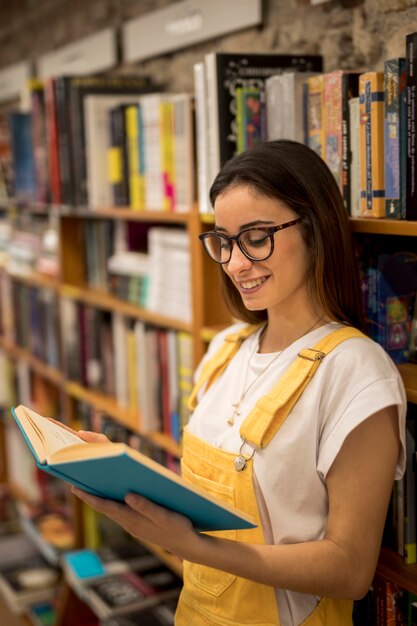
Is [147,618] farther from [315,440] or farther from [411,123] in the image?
[411,123]

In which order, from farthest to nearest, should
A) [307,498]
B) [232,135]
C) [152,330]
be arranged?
[152,330], [232,135], [307,498]

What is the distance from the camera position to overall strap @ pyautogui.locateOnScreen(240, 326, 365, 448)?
1.30 meters

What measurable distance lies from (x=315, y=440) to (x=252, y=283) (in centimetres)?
30

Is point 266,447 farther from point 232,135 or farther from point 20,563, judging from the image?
point 20,563

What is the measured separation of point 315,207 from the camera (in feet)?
4.38

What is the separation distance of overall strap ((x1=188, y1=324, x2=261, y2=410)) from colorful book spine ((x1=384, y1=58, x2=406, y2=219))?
39 cm

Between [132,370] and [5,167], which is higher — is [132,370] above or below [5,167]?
below

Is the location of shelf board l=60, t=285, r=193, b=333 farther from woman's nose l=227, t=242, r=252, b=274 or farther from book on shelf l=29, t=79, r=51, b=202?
woman's nose l=227, t=242, r=252, b=274

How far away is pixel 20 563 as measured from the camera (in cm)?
306

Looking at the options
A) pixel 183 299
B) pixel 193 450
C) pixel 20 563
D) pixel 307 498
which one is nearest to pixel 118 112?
pixel 183 299

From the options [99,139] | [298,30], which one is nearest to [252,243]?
[298,30]

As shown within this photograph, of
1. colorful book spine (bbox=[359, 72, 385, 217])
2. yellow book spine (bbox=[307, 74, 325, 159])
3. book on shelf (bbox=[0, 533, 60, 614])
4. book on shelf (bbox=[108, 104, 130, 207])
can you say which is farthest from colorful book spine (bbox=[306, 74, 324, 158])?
book on shelf (bbox=[0, 533, 60, 614])

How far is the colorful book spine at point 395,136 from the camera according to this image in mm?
1340

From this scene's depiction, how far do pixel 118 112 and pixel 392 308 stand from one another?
1237 mm
